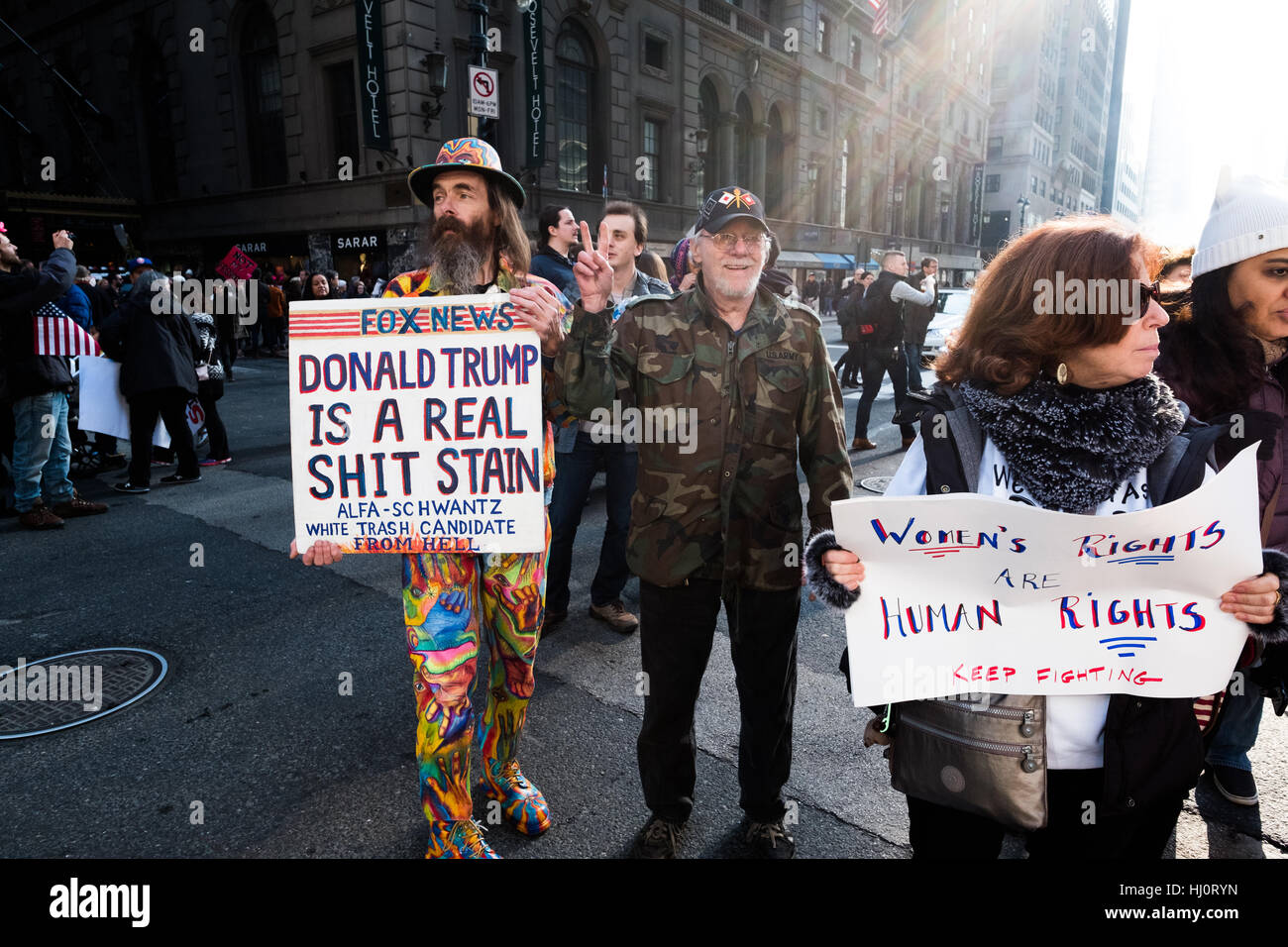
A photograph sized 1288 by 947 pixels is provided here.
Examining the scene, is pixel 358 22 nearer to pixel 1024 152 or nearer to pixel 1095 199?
pixel 1024 152

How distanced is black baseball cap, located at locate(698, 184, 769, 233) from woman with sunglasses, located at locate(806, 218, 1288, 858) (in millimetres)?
929

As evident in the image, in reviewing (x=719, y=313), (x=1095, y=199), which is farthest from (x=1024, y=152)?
(x=719, y=313)

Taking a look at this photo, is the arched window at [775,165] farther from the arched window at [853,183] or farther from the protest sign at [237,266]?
the protest sign at [237,266]

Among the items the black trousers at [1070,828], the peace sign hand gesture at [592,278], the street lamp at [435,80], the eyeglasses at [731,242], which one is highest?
the street lamp at [435,80]

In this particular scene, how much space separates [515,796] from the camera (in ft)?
8.81

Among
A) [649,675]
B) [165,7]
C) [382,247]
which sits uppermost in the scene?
[165,7]

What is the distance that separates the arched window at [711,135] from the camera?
28.3 meters

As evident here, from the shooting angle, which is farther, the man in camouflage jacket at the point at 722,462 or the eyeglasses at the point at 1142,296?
the man in camouflage jacket at the point at 722,462

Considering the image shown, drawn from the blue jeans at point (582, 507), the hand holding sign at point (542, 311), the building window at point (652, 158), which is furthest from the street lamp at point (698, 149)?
the hand holding sign at point (542, 311)

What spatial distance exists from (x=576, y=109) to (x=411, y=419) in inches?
927

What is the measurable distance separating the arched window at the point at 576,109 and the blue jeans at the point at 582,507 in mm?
20153

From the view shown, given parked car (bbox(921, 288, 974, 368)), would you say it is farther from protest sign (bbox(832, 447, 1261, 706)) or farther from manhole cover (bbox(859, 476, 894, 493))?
protest sign (bbox(832, 447, 1261, 706))
